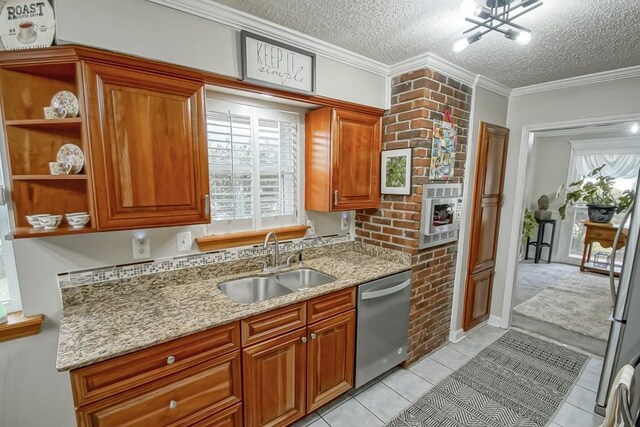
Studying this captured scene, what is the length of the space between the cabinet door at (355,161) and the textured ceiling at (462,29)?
0.48 metres

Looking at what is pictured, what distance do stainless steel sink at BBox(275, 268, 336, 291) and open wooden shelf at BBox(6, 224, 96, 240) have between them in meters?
1.16

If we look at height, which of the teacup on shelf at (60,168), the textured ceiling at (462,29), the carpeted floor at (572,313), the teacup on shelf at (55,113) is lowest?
the carpeted floor at (572,313)

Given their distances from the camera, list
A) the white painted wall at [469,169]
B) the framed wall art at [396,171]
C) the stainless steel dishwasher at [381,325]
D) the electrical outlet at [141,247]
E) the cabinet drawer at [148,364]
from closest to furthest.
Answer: the cabinet drawer at [148,364]
the electrical outlet at [141,247]
the stainless steel dishwasher at [381,325]
the framed wall art at [396,171]
the white painted wall at [469,169]

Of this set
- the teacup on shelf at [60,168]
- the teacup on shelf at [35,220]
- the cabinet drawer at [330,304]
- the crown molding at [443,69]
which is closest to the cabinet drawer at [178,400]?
the cabinet drawer at [330,304]

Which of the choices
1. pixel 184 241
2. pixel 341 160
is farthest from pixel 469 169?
pixel 184 241

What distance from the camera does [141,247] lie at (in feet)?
5.49

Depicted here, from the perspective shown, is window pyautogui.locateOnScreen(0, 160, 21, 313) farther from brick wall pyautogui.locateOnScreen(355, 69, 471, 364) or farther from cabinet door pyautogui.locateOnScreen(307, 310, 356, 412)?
brick wall pyautogui.locateOnScreen(355, 69, 471, 364)

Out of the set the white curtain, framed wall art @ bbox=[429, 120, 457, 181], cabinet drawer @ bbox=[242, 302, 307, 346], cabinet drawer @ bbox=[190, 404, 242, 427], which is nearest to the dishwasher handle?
cabinet drawer @ bbox=[242, 302, 307, 346]

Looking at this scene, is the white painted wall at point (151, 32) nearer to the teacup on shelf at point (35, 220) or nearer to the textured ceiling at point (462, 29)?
the textured ceiling at point (462, 29)

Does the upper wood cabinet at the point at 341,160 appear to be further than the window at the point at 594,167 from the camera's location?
No

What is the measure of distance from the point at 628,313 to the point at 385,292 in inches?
56.2

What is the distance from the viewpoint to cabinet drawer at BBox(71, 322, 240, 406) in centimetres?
110

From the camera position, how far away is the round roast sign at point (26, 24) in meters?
1.22

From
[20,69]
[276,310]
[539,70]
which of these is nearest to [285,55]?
[20,69]
